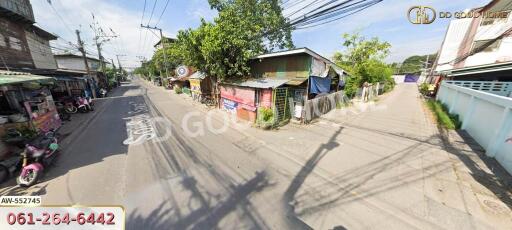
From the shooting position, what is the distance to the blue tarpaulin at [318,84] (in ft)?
34.1

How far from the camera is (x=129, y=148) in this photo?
6.82 metres

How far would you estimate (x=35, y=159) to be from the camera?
498 cm

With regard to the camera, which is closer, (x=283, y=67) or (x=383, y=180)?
(x=383, y=180)

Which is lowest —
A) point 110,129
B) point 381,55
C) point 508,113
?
point 110,129

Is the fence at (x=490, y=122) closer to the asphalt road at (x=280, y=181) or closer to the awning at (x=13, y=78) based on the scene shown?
the asphalt road at (x=280, y=181)

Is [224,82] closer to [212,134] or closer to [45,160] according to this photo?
[212,134]

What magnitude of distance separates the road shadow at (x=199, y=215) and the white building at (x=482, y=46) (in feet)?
47.0

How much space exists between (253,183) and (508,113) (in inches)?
301

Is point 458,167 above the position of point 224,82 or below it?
below

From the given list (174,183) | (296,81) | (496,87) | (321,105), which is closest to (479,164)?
(321,105)

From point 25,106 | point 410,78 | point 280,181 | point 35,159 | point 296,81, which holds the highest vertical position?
point 296,81

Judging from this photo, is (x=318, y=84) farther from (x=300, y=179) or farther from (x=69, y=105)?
(x=69, y=105)

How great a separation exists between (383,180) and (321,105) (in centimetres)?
725

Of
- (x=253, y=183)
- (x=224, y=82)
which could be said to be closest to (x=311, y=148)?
(x=253, y=183)
